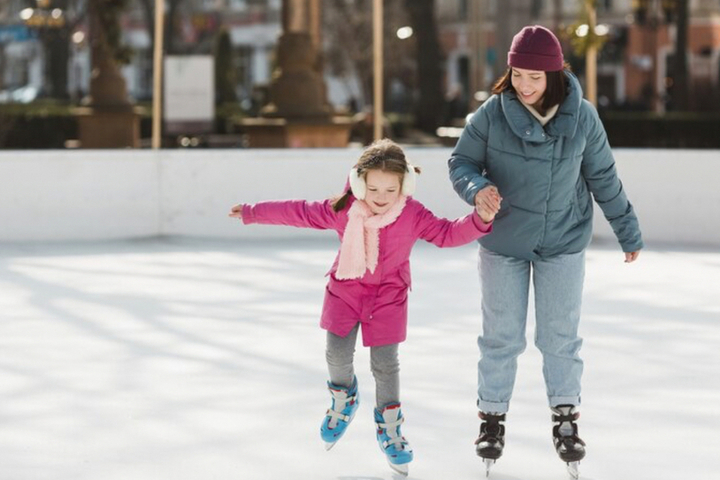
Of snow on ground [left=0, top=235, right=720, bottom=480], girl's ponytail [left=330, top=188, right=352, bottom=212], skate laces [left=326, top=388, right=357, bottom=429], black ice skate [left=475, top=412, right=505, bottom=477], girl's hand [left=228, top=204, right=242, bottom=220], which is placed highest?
girl's ponytail [left=330, top=188, right=352, bottom=212]

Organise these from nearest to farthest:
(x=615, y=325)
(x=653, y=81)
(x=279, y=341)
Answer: (x=279, y=341) < (x=615, y=325) < (x=653, y=81)

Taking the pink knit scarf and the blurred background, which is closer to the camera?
the pink knit scarf

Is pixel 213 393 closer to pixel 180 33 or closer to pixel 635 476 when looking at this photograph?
pixel 635 476

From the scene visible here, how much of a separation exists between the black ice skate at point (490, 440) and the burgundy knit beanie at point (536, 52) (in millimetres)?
1107

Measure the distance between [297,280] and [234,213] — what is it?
5.77 m

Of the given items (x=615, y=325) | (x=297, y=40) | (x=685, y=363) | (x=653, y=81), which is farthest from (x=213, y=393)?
(x=653, y=81)

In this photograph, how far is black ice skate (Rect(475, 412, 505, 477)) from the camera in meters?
4.95

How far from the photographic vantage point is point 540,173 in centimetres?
484

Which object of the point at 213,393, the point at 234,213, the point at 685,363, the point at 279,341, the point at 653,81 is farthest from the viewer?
the point at 653,81

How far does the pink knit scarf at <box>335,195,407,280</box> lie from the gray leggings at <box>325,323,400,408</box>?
8.4 inches

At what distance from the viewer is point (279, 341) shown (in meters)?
7.92

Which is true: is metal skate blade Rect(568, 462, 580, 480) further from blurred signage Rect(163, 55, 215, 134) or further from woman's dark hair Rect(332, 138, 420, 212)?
blurred signage Rect(163, 55, 215, 134)

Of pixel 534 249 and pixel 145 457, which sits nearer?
pixel 534 249

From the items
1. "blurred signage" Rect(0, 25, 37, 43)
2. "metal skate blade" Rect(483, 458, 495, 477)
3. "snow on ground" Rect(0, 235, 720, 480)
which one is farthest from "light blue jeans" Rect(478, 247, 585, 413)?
"blurred signage" Rect(0, 25, 37, 43)
